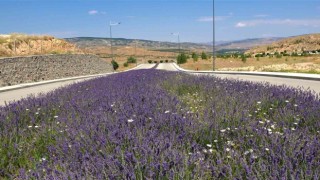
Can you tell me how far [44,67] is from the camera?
3128cm

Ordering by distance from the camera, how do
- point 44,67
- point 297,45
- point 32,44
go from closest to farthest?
point 44,67 < point 32,44 < point 297,45

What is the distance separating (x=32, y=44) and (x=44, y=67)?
693 inches

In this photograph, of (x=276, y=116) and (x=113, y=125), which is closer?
(x=113, y=125)

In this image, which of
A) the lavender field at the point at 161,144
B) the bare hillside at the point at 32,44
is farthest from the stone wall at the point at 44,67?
the lavender field at the point at 161,144

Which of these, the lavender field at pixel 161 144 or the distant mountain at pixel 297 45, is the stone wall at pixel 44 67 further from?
the distant mountain at pixel 297 45

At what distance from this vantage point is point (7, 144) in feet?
13.4

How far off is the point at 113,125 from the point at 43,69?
94.4ft

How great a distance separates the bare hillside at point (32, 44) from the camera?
40844mm

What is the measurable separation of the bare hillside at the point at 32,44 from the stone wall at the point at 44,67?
107 inches

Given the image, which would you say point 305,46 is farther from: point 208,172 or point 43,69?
point 208,172

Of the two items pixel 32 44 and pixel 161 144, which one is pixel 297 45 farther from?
pixel 161 144

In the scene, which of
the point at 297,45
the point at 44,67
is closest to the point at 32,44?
the point at 44,67

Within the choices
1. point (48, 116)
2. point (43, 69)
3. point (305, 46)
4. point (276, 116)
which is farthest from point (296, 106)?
Answer: point (305, 46)

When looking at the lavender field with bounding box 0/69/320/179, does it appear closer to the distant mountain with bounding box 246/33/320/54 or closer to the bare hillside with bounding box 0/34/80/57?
the bare hillside with bounding box 0/34/80/57
